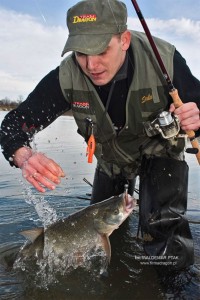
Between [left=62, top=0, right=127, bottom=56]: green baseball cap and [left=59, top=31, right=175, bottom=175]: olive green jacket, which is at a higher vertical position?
Result: [left=62, top=0, right=127, bottom=56]: green baseball cap

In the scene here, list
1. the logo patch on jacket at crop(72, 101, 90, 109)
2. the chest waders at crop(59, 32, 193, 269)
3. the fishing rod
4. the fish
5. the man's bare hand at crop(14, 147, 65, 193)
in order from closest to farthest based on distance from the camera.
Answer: the man's bare hand at crop(14, 147, 65, 193), the fishing rod, the chest waders at crop(59, 32, 193, 269), the fish, the logo patch on jacket at crop(72, 101, 90, 109)

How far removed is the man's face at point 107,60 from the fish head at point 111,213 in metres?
1.27

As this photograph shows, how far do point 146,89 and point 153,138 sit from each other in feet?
2.15

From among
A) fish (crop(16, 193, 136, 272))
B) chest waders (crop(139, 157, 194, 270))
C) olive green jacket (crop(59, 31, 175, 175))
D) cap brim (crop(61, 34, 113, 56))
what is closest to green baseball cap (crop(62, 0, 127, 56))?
cap brim (crop(61, 34, 113, 56))

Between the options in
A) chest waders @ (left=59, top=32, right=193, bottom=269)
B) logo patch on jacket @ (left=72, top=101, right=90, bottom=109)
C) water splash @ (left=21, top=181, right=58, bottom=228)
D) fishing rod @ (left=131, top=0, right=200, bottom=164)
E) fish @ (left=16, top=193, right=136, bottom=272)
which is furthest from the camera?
water splash @ (left=21, top=181, right=58, bottom=228)

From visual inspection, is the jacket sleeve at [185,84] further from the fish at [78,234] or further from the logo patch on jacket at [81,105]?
the fish at [78,234]

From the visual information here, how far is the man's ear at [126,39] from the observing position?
12.2 feet

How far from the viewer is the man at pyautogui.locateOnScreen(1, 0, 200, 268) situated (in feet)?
11.6

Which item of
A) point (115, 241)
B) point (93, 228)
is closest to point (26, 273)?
point (93, 228)

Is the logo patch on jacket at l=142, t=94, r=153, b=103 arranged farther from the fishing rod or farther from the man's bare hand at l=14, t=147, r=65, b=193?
the man's bare hand at l=14, t=147, r=65, b=193

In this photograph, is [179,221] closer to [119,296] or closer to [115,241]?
[119,296]

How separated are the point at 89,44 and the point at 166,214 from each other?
1.82 meters

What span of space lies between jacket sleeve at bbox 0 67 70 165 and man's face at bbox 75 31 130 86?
0.49 meters

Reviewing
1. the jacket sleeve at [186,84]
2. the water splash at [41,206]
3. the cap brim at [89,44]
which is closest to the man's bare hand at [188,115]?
the jacket sleeve at [186,84]
